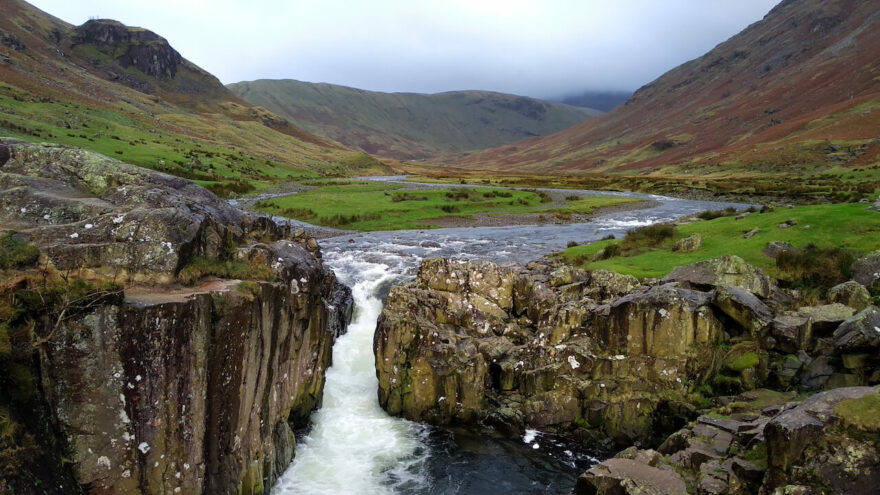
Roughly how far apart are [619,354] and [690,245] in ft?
47.7

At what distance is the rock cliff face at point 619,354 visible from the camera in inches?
747

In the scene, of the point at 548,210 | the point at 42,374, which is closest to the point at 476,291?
the point at 42,374

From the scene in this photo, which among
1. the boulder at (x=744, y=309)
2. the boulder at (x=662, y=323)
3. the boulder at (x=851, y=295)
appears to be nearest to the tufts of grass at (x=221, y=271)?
the boulder at (x=662, y=323)

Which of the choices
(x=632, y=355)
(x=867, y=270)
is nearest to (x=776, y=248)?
(x=867, y=270)

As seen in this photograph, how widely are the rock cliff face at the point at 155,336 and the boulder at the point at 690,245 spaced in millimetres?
24914

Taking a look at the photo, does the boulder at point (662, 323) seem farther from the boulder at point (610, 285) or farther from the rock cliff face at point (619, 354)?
the boulder at point (610, 285)

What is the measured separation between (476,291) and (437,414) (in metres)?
7.28

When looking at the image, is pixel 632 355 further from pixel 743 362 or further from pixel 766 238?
pixel 766 238

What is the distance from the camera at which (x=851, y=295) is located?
20328 millimetres

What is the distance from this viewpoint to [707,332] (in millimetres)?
19922

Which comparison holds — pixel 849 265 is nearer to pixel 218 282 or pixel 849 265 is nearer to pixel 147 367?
pixel 218 282

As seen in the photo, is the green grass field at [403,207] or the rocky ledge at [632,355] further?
the green grass field at [403,207]

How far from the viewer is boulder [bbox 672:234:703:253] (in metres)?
31.1

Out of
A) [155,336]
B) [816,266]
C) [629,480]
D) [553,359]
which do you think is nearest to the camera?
[155,336]
